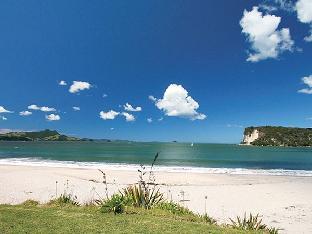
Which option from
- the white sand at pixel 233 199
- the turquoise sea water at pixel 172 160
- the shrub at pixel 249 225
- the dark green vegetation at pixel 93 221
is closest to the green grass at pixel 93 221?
the dark green vegetation at pixel 93 221

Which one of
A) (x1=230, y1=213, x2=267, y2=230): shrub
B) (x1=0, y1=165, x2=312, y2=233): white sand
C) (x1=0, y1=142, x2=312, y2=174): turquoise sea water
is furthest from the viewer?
(x1=0, y1=142, x2=312, y2=174): turquoise sea water

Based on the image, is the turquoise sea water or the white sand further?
the turquoise sea water

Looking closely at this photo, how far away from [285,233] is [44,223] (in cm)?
774

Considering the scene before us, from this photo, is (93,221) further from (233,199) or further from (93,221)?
(233,199)

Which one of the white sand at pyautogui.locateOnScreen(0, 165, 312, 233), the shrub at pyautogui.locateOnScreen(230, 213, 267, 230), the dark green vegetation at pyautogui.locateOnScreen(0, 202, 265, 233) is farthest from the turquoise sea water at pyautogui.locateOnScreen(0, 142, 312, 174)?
the dark green vegetation at pyautogui.locateOnScreen(0, 202, 265, 233)

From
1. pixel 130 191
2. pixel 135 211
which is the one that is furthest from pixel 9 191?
pixel 135 211

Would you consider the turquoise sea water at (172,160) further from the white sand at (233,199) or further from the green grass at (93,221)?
the green grass at (93,221)

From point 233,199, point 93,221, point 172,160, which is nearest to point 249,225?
point 93,221

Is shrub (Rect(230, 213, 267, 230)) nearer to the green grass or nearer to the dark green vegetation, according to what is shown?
the dark green vegetation

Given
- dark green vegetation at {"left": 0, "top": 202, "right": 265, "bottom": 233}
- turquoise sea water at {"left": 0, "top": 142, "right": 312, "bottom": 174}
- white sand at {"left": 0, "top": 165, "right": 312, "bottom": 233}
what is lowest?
white sand at {"left": 0, "top": 165, "right": 312, "bottom": 233}

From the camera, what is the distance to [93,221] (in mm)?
9070

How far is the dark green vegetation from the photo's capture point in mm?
8352

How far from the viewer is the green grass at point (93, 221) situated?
27.4ft

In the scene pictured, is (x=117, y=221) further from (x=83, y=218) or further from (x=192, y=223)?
(x=192, y=223)
